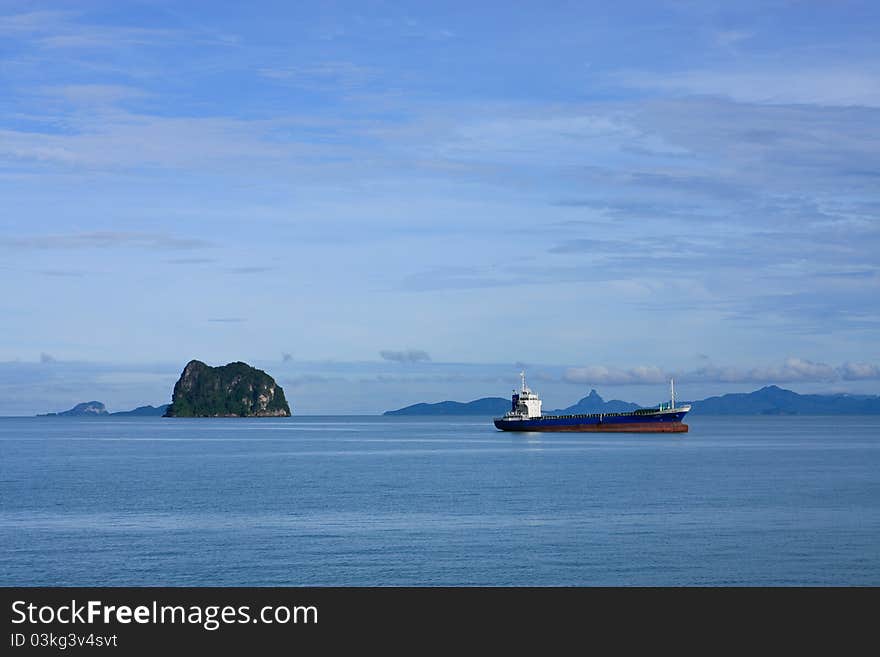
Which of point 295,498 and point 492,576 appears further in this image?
point 295,498

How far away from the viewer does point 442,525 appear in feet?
232

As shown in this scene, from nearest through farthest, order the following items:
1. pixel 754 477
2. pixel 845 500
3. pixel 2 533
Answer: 1. pixel 2 533
2. pixel 845 500
3. pixel 754 477

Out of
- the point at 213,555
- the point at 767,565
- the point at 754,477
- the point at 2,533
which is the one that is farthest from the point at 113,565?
the point at 754,477

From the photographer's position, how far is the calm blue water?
53.2 m

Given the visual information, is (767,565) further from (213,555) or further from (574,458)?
(574,458)

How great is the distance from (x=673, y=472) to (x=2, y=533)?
7549cm

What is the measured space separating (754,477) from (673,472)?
31.8 ft

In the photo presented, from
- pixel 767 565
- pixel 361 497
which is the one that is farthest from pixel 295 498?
pixel 767 565

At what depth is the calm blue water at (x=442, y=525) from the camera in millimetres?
53156
